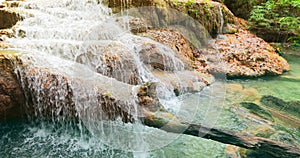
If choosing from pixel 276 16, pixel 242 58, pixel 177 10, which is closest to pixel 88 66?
pixel 177 10

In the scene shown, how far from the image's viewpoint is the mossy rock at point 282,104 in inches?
204

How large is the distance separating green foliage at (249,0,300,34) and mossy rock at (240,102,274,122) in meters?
7.17

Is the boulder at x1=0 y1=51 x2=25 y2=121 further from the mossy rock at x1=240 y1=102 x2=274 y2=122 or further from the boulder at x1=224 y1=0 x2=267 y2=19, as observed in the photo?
the boulder at x1=224 y1=0 x2=267 y2=19

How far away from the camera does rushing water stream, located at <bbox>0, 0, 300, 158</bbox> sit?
3.63 metres

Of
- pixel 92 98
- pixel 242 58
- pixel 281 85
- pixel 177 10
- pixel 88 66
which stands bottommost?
pixel 281 85

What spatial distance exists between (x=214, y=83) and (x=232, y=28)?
4469 mm

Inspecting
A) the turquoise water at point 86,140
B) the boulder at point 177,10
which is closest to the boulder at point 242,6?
the boulder at point 177,10

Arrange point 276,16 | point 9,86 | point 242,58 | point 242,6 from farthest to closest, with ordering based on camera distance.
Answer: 1. point 242,6
2. point 276,16
3. point 242,58
4. point 9,86

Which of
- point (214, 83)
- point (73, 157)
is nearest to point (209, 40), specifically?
point (214, 83)

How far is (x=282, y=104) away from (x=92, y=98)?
15.0ft

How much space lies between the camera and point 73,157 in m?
3.46

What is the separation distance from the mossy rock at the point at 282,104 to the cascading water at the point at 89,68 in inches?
53.9

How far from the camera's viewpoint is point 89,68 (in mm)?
4559

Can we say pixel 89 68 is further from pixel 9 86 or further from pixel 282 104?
pixel 282 104
